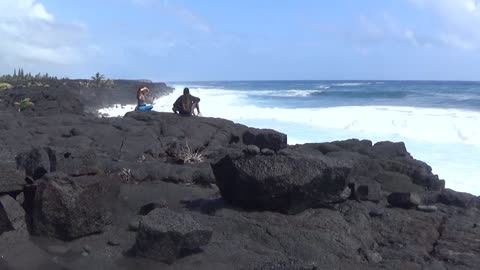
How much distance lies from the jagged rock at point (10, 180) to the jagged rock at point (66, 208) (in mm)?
300

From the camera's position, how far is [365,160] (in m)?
10.2

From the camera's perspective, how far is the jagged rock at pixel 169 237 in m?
5.69

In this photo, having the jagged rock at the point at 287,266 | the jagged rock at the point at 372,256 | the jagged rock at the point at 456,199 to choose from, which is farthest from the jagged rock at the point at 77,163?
the jagged rock at the point at 456,199

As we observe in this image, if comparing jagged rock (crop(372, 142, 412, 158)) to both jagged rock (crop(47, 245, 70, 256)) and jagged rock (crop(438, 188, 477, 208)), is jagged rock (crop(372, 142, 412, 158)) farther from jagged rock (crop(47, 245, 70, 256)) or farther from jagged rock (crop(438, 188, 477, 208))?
jagged rock (crop(47, 245, 70, 256))

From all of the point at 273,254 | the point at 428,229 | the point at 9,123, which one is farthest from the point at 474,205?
the point at 9,123

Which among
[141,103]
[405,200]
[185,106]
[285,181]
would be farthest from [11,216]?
[141,103]

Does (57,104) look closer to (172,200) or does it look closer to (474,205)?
(172,200)

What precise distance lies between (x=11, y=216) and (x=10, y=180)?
0.47 metres

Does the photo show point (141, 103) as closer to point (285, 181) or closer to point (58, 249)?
point (58, 249)

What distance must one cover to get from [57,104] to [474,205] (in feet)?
49.5

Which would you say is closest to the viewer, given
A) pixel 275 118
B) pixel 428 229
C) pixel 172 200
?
pixel 428 229

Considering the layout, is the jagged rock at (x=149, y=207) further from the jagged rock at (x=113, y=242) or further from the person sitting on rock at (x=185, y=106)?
the person sitting on rock at (x=185, y=106)

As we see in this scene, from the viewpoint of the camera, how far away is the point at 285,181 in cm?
648

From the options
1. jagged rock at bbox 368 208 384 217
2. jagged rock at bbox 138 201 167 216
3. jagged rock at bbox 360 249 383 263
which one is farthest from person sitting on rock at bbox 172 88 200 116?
jagged rock at bbox 360 249 383 263
